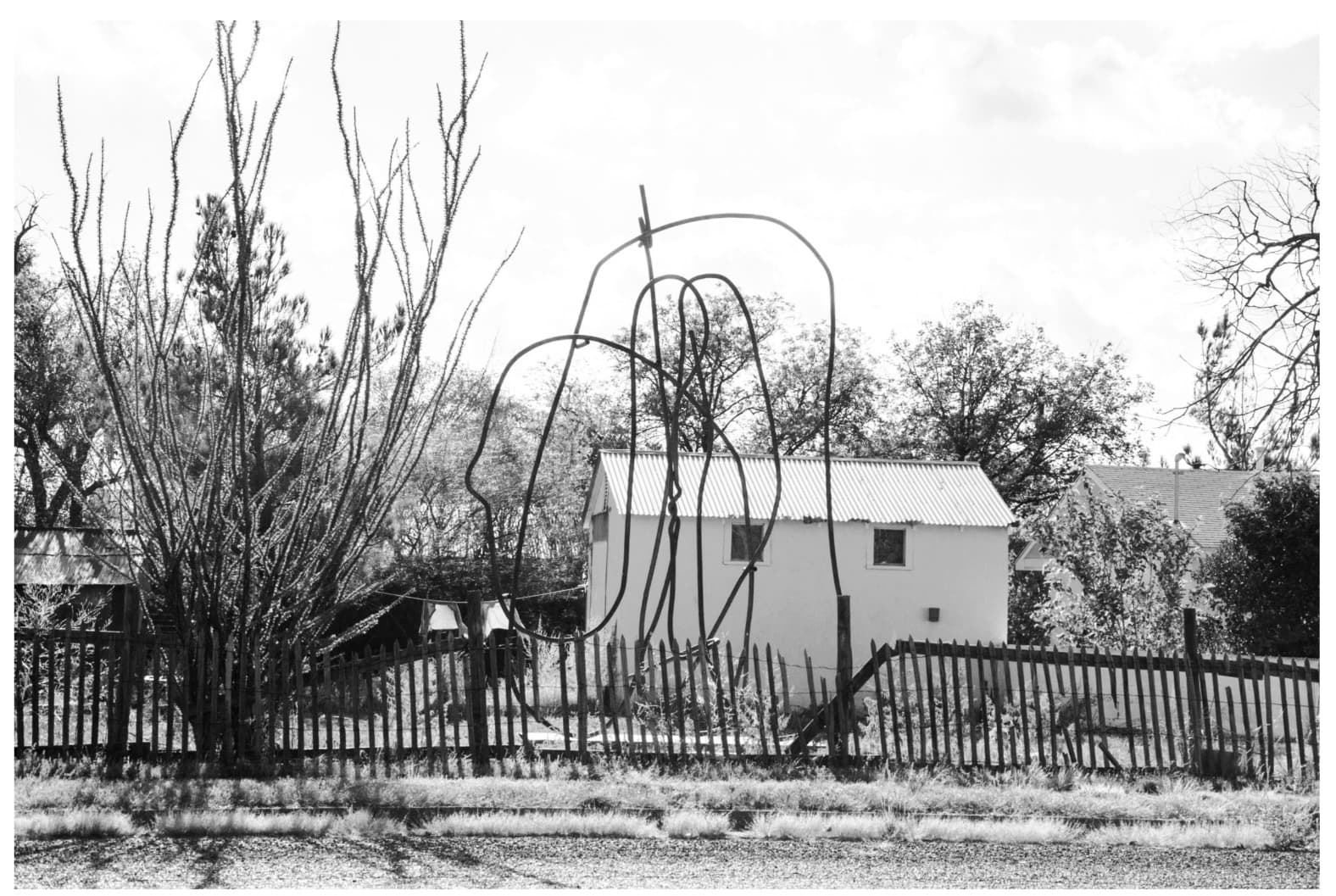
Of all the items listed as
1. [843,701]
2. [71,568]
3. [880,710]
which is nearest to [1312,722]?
[880,710]

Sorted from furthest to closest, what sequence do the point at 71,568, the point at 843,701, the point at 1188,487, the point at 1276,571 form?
the point at 1188,487
the point at 1276,571
the point at 71,568
the point at 843,701

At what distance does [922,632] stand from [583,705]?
12.1m

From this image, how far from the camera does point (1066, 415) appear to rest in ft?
91.3

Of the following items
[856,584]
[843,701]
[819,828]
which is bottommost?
[819,828]

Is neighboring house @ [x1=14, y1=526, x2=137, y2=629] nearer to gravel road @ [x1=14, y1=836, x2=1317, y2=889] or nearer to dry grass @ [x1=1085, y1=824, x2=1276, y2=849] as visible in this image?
gravel road @ [x1=14, y1=836, x2=1317, y2=889]

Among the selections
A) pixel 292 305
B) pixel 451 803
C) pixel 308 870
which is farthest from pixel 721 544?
pixel 308 870

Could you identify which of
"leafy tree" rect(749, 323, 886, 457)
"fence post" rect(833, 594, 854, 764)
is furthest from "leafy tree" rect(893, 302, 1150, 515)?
"fence post" rect(833, 594, 854, 764)

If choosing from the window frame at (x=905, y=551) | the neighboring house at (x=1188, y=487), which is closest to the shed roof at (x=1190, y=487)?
the neighboring house at (x=1188, y=487)

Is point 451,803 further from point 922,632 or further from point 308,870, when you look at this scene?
point 922,632

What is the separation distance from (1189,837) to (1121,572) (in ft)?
27.9

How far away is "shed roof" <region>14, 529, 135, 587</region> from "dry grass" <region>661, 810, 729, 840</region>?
414 inches

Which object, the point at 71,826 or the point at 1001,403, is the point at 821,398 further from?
the point at 71,826

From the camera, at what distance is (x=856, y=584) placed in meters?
19.0

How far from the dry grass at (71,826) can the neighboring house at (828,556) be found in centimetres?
1237
